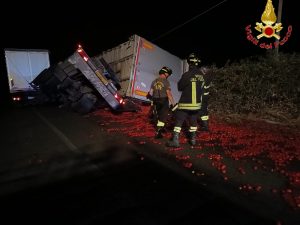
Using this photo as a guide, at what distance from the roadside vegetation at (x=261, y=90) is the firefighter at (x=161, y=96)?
3.03 metres

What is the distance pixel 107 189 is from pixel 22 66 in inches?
502

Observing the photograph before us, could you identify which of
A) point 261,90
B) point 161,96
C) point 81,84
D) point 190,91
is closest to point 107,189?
point 190,91

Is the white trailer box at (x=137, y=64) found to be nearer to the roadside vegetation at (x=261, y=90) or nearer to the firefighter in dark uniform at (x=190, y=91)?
the roadside vegetation at (x=261, y=90)

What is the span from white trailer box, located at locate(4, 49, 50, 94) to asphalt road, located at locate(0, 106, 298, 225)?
8.78 metres

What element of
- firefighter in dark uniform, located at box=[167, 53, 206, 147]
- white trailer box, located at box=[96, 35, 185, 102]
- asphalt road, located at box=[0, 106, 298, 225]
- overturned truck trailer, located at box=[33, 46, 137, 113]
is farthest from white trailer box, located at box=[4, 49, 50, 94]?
firefighter in dark uniform, located at box=[167, 53, 206, 147]

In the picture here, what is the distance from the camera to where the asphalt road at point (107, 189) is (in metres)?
3.61

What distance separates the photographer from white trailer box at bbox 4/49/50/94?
14.6 meters

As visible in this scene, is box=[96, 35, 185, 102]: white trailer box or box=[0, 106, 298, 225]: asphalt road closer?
box=[0, 106, 298, 225]: asphalt road

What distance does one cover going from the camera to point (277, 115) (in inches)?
338

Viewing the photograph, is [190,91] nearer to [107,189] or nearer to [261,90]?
[107,189]

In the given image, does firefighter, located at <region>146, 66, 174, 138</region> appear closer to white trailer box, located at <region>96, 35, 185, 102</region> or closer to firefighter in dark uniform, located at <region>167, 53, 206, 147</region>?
firefighter in dark uniform, located at <region>167, 53, 206, 147</region>

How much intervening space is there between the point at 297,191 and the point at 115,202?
2.74 meters

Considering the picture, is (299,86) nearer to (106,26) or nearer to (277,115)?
(277,115)

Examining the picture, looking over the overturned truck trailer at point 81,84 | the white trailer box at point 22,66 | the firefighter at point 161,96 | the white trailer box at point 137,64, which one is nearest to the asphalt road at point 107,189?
the firefighter at point 161,96
